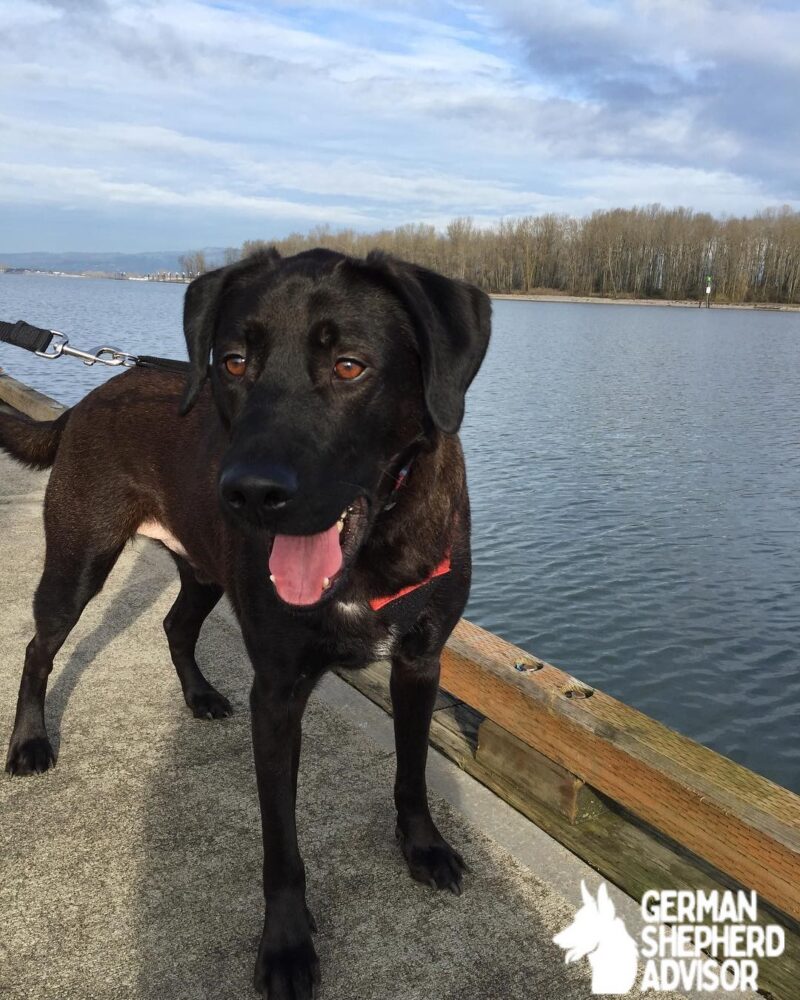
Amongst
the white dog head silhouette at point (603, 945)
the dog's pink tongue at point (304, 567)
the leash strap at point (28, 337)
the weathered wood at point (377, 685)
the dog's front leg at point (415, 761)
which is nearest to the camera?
the dog's pink tongue at point (304, 567)

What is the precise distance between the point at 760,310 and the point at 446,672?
8977 centimetres

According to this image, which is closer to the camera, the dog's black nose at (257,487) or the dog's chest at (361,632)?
the dog's black nose at (257,487)

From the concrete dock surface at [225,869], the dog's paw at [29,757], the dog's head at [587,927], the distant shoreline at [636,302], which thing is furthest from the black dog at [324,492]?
the distant shoreline at [636,302]

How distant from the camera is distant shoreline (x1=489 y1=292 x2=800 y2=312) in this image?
87.6 m

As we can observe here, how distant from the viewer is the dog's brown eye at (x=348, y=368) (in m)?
2.15

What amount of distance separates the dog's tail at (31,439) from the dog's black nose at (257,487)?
2023mm

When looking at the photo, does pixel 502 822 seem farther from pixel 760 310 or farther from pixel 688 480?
pixel 760 310

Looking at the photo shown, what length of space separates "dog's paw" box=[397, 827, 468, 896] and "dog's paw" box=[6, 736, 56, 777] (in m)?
1.42

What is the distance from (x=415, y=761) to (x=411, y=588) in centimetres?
72

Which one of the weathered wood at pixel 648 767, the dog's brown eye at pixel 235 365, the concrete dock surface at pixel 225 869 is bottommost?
the concrete dock surface at pixel 225 869

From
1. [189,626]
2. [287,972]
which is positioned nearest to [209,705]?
[189,626]

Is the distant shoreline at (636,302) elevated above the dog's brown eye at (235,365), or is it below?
below

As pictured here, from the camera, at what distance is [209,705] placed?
3.57m

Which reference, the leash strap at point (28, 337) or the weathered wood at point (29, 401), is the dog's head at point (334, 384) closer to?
the leash strap at point (28, 337)
